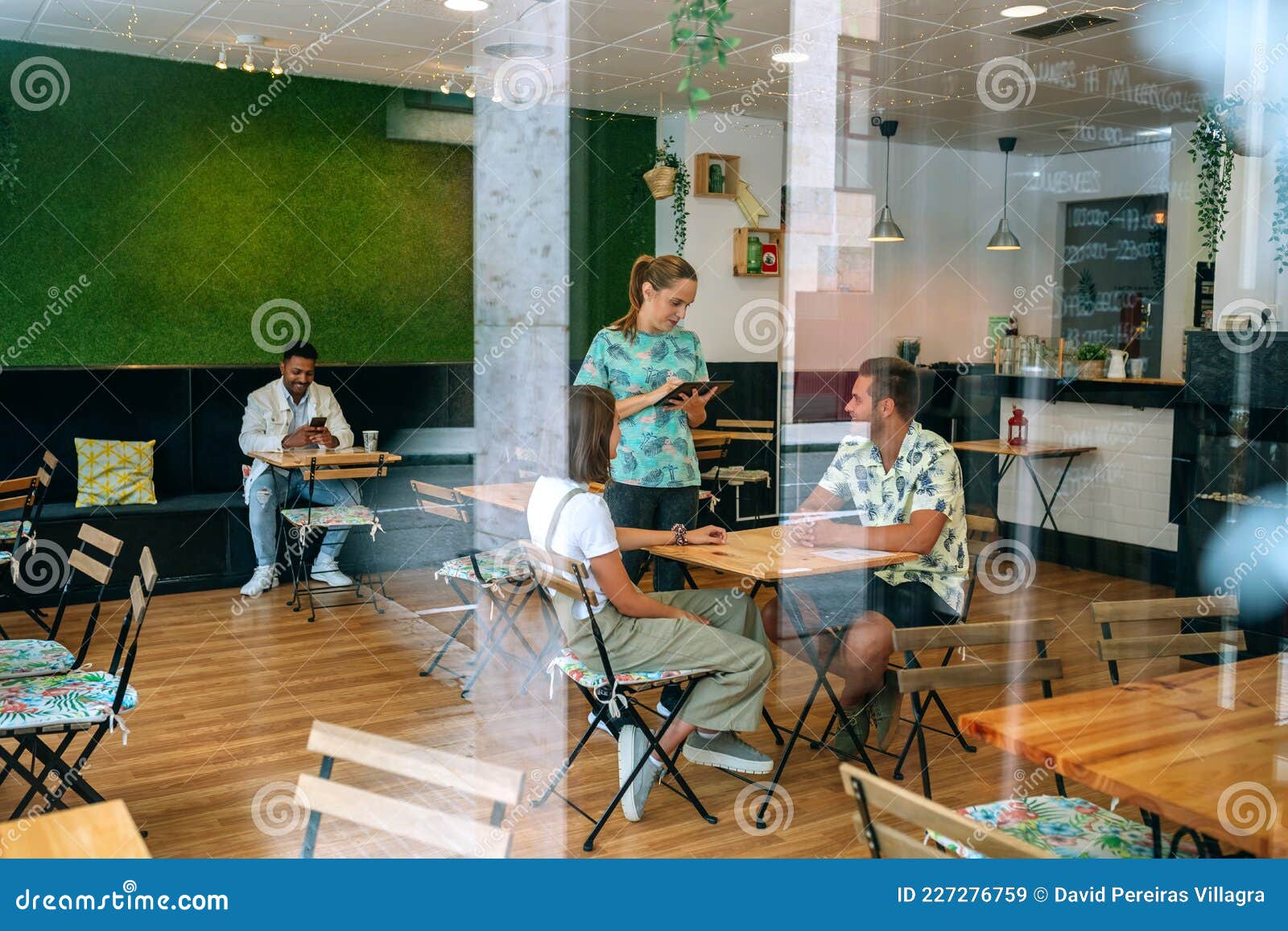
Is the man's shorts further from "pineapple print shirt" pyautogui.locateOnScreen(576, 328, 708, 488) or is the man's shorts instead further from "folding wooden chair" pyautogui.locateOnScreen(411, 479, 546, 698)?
"folding wooden chair" pyautogui.locateOnScreen(411, 479, 546, 698)

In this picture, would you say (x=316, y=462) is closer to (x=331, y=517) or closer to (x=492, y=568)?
(x=331, y=517)

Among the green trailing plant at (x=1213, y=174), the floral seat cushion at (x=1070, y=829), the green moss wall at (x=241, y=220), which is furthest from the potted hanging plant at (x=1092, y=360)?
the floral seat cushion at (x=1070, y=829)

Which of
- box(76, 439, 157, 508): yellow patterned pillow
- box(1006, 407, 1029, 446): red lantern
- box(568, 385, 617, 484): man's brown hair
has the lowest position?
box(76, 439, 157, 508): yellow patterned pillow

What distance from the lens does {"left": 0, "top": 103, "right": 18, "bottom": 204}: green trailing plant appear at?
5989mm

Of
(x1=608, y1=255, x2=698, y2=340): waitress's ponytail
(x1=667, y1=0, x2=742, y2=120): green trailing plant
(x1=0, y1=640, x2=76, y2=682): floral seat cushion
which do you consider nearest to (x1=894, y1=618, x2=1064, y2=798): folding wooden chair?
(x1=608, y1=255, x2=698, y2=340): waitress's ponytail

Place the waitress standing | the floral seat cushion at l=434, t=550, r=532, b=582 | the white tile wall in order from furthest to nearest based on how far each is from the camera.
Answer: the white tile wall < the floral seat cushion at l=434, t=550, r=532, b=582 < the waitress standing

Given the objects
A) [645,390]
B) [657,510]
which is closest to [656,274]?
[645,390]

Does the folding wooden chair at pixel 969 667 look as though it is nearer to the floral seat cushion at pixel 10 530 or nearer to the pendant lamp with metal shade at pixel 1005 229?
the pendant lamp with metal shade at pixel 1005 229

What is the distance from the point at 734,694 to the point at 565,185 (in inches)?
143

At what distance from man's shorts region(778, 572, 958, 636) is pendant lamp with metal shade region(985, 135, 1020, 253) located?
2.74 m

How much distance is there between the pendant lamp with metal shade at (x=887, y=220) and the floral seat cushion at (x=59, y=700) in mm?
3362

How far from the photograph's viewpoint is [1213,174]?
529 centimetres
